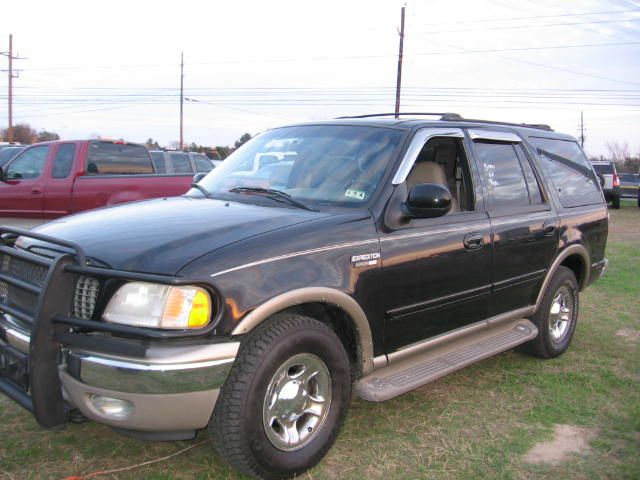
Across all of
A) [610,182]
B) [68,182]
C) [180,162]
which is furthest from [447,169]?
[610,182]

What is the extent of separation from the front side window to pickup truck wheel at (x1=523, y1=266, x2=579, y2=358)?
2.14 ft

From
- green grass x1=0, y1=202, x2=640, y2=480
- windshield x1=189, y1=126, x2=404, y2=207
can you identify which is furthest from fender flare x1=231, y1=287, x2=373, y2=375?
windshield x1=189, y1=126, x2=404, y2=207

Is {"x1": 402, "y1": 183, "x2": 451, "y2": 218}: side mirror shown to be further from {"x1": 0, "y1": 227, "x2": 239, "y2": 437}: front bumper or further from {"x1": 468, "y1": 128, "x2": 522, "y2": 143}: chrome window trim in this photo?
{"x1": 0, "y1": 227, "x2": 239, "y2": 437}: front bumper

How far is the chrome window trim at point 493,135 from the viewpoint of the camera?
4.33 meters

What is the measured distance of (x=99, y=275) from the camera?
2.62 metres

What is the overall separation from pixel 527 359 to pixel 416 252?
217cm

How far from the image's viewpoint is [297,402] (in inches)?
121

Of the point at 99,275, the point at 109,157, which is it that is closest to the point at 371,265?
the point at 99,275

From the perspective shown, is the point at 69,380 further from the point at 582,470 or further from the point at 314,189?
the point at 582,470

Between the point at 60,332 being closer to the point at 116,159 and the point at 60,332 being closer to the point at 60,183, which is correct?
the point at 60,183

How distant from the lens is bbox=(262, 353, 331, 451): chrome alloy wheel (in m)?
2.94

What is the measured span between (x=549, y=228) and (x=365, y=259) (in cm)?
216

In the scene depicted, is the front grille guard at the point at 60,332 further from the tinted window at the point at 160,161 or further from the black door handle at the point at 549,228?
the tinted window at the point at 160,161

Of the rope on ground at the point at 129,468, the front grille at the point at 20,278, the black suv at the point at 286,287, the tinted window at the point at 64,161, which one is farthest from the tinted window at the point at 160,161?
the rope on ground at the point at 129,468
